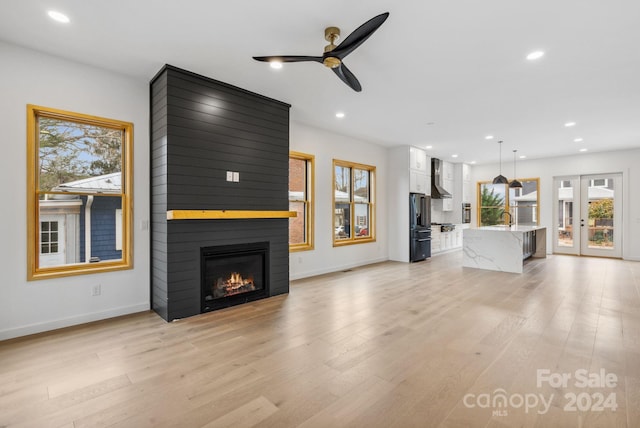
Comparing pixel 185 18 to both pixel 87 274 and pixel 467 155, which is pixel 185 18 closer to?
pixel 87 274

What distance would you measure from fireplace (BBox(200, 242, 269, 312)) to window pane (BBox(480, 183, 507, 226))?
8.80 m

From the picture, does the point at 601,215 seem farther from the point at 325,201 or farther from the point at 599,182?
the point at 325,201

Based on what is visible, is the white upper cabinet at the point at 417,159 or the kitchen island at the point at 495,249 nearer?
the kitchen island at the point at 495,249

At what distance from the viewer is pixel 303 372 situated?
8.04 ft

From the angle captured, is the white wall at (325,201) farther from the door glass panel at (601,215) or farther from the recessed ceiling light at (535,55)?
the door glass panel at (601,215)

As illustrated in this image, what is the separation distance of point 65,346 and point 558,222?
11105mm

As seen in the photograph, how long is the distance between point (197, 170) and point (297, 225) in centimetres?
251

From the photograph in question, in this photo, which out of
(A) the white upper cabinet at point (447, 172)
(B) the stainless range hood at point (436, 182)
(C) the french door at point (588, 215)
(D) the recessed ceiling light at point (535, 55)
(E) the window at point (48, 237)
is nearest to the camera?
(D) the recessed ceiling light at point (535, 55)

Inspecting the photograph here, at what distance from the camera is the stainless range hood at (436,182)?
355 inches

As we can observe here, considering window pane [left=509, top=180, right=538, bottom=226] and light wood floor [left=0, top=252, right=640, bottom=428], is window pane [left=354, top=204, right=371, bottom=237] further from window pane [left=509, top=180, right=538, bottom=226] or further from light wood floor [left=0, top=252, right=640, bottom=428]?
window pane [left=509, top=180, right=538, bottom=226]

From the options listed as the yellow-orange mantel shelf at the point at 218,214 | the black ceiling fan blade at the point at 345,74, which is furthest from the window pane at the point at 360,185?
the black ceiling fan blade at the point at 345,74

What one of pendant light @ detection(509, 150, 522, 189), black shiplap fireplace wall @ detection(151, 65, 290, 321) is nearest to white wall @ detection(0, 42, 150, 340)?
black shiplap fireplace wall @ detection(151, 65, 290, 321)

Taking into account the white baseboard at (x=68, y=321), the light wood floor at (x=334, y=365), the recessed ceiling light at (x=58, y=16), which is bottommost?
the light wood floor at (x=334, y=365)

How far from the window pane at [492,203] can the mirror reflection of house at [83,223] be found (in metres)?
10.6
